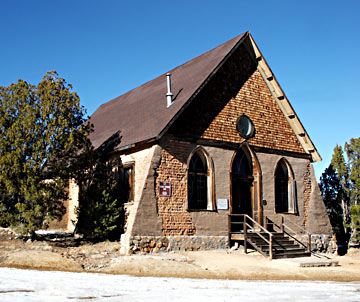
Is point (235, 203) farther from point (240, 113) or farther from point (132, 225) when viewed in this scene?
point (132, 225)

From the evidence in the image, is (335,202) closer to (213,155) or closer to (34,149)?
(213,155)

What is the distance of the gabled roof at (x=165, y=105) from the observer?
16.8m

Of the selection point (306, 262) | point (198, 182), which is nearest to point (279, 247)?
point (306, 262)

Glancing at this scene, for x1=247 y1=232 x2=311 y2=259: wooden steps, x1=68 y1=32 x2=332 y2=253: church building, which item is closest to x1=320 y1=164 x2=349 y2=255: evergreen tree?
x1=68 y1=32 x2=332 y2=253: church building

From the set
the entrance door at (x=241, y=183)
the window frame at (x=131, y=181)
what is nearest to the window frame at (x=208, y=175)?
the entrance door at (x=241, y=183)

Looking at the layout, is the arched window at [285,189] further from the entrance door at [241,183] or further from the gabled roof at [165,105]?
the gabled roof at [165,105]

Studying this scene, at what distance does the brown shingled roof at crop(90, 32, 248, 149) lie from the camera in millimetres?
16719

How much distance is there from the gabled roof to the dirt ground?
4.22 m

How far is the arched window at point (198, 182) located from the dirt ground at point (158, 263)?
1.89m

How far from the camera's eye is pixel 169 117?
16094 mm

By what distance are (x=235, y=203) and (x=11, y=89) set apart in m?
9.78

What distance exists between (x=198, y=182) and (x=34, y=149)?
6.13m

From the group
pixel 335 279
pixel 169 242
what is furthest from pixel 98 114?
pixel 335 279

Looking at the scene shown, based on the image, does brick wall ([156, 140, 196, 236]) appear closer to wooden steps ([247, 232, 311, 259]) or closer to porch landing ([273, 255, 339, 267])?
wooden steps ([247, 232, 311, 259])
